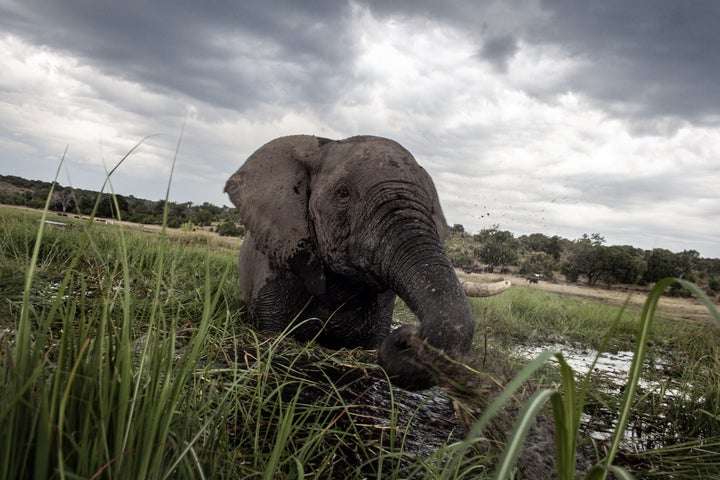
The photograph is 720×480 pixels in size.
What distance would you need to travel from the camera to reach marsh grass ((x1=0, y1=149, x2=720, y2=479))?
4.02ft

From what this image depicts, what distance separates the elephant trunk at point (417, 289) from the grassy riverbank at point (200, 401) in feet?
0.80

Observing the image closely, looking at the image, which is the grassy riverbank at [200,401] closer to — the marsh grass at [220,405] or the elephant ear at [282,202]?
the marsh grass at [220,405]

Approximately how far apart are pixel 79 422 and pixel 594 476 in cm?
144

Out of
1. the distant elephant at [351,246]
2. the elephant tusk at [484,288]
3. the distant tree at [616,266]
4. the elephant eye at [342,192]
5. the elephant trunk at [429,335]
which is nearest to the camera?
the elephant trunk at [429,335]

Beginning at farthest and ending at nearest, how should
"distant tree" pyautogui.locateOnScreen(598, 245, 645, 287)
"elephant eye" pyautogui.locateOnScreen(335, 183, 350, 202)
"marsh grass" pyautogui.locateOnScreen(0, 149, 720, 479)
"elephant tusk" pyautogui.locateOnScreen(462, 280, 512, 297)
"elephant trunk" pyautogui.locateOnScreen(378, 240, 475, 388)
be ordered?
"distant tree" pyautogui.locateOnScreen(598, 245, 645, 287)
"elephant tusk" pyautogui.locateOnScreen(462, 280, 512, 297)
"elephant eye" pyautogui.locateOnScreen(335, 183, 350, 202)
"elephant trunk" pyautogui.locateOnScreen(378, 240, 475, 388)
"marsh grass" pyautogui.locateOnScreen(0, 149, 720, 479)

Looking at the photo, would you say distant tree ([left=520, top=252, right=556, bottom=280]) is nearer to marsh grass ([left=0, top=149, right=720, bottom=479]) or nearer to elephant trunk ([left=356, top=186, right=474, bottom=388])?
marsh grass ([left=0, top=149, right=720, bottom=479])

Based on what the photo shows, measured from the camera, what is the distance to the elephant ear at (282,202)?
165 inches

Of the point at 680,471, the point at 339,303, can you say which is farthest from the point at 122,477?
the point at 339,303

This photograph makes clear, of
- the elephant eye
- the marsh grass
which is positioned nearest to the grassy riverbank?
the marsh grass

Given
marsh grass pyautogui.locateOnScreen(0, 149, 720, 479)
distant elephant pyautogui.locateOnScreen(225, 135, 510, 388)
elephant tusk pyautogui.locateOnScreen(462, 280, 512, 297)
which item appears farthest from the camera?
elephant tusk pyautogui.locateOnScreen(462, 280, 512, 297)

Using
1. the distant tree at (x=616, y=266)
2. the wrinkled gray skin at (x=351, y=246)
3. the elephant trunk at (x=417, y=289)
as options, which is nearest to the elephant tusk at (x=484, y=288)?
the wrinkled gray skin at (x=351, y=246)

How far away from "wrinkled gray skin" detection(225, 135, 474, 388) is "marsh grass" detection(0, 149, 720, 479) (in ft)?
0.98

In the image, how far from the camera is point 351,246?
3.86 meters

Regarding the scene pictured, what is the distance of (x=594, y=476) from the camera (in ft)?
4.05
